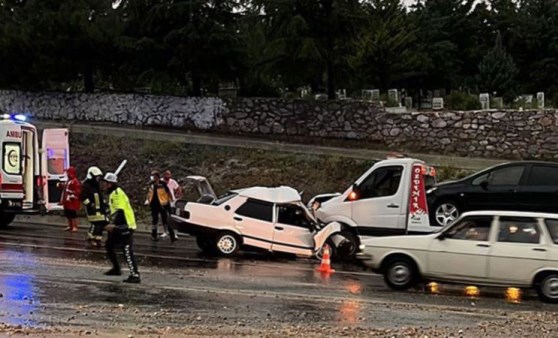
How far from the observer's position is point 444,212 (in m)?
17.4

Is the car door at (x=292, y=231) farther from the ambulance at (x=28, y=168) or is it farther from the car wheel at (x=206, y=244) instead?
the ambulance at (x=28, y=168)

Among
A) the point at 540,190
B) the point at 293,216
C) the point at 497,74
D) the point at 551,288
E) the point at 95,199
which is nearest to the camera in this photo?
the point at 551,288

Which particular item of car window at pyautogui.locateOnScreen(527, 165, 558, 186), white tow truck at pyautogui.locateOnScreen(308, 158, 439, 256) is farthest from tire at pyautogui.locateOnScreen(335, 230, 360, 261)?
car window at pyautogui.locateOnScreen(527, 165, 558, 186)

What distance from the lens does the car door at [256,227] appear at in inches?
674

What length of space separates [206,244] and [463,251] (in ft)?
20.7

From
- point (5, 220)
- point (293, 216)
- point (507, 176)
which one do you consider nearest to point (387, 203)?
point (293, 216)

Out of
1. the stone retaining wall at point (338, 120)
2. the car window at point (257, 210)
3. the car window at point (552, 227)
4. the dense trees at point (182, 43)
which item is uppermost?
the dense trees at point (182, 43)

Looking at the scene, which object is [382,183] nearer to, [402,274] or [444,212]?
[444,212]

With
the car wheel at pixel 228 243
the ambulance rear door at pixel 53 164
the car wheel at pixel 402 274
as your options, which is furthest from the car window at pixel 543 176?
the ambulance rear door at pixel 53 164

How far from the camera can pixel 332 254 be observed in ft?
56.0

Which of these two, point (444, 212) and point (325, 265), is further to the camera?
point (444, 212)

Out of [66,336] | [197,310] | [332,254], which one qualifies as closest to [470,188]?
→ [332,254]

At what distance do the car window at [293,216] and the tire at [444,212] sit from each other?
2679mm

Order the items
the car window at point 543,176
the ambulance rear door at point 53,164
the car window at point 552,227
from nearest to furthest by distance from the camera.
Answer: the car window at point 552,227 < the car window at point 543,176 < the ambulance rear door at point 53,164
